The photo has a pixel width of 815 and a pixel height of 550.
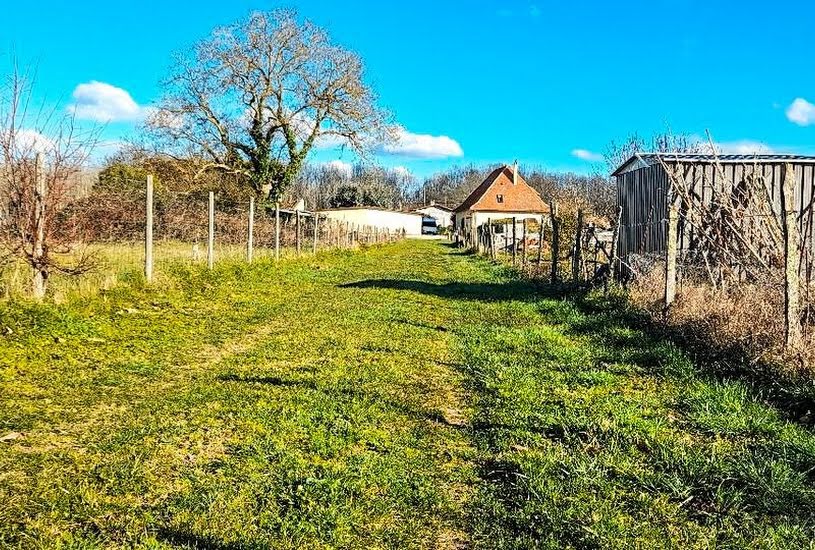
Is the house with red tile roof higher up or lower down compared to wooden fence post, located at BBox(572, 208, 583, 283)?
A: higher up

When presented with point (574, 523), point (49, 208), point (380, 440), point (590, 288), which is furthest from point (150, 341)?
point (590, 288)

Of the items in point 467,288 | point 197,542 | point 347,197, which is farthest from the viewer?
point 347,197

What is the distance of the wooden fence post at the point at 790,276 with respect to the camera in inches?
252

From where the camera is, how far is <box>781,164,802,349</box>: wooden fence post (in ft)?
21.0

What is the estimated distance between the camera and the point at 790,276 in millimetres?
6566

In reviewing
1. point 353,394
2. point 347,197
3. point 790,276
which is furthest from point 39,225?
point 347,197

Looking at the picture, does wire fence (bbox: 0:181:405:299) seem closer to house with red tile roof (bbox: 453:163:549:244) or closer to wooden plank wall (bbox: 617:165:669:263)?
wooden plank wall (bbox: 617:165:669:263)

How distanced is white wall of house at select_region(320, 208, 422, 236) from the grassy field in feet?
207

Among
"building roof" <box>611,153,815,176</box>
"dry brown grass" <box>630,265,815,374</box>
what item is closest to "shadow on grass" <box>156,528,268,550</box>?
"dry brown grass" <box>630,265,815,374</box>

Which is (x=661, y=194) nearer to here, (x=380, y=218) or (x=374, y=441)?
(x=374, y=441)

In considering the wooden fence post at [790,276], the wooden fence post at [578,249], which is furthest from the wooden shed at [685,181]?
the wooden fence post at [790,276]

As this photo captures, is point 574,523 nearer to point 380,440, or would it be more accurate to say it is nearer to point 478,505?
point 478,505

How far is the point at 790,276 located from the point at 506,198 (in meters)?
64.8

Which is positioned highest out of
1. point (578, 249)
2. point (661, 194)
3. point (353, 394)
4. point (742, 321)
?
point (661, 194)
